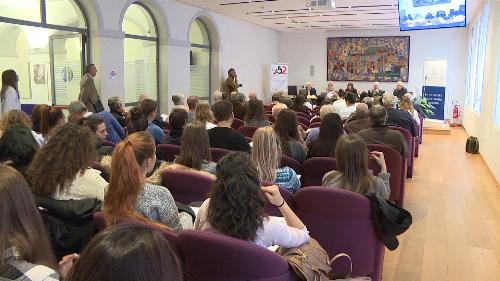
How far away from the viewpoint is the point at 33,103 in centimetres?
798

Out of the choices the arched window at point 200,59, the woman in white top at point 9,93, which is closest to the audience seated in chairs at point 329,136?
the woman in white top at point 9,93

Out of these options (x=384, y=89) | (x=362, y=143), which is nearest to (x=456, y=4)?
(x=362, y=143)

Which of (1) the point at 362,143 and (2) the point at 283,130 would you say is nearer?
(1) the point at 362,143

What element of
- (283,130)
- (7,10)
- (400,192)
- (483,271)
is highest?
(7,10)

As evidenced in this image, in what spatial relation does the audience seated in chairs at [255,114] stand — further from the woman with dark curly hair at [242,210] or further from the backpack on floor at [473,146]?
the backpack on floor at [473,146]

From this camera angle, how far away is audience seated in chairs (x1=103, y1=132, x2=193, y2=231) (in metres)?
2.01

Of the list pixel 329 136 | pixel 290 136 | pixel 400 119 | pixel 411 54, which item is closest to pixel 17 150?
pixel 290 136

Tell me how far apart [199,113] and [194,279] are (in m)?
3.65

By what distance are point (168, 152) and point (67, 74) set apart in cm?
539

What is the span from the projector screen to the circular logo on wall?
618cm

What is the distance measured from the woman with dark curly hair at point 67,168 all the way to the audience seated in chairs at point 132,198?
0.37m

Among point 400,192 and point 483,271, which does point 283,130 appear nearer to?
point 400,192

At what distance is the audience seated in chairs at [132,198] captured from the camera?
2.01 meters

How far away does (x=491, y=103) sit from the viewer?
7.51 m
